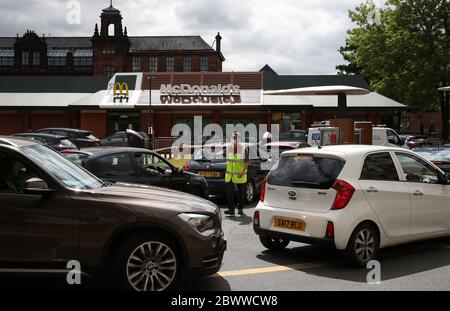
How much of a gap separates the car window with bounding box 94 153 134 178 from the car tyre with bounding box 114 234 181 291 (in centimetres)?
480

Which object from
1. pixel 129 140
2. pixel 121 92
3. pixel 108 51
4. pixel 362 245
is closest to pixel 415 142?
pixel 129 140

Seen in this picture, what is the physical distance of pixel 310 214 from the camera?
659cm

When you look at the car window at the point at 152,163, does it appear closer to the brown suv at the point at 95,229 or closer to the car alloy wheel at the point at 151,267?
the brown suv at the point at 95,229

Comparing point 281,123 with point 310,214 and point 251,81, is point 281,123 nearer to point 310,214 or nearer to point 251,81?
point 251,81

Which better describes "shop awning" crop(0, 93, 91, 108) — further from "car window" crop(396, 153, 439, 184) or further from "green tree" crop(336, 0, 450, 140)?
"car window" crop(396, 153, 439, 184)

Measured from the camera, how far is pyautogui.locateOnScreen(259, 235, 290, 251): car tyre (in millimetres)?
7488

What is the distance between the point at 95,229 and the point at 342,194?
3.06 meters

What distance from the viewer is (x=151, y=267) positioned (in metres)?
5.12

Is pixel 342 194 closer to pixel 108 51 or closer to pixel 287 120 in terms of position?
pixel 287 120

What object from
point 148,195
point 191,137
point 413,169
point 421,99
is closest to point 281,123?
point 191,137

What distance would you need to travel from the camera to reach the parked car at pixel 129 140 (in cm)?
2611

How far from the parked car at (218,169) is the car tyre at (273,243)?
193 inches
